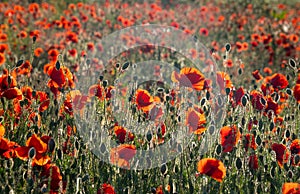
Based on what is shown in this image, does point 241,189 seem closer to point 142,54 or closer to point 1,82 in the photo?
point 1,82

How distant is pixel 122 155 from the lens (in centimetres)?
221

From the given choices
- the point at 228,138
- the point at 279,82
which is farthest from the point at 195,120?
the point at 279,82

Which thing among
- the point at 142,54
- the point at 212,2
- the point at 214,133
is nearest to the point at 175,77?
the point at 214,133

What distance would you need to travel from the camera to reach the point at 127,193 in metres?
1.97

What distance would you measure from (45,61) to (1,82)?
11.9ft

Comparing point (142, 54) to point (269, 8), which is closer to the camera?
point (142, 54)

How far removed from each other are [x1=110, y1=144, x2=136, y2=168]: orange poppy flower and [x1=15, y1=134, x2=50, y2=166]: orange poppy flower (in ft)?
1.05

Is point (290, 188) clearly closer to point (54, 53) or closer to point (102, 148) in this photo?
point (102, 148)

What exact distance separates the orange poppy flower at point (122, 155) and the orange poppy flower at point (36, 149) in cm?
32

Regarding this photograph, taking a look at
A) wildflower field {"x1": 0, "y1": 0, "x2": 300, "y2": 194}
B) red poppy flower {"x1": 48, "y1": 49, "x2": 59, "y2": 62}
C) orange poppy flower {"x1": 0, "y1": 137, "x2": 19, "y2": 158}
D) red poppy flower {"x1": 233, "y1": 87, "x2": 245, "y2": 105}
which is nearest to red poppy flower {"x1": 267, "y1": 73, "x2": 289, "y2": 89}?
wildflower field {"x1": 0, "y1": 0, "x2": 300, "y2": 194}

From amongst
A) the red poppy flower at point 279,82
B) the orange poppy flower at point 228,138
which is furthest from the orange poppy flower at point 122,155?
the red poppy flower at point 279,82

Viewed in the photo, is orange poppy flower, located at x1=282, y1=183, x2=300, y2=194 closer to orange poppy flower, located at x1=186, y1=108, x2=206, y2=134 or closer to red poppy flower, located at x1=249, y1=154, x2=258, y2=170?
red poppy flower, located at x1=249, y1=154, x2=258, y2=170

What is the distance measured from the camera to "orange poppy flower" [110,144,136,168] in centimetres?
216

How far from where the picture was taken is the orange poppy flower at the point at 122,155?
85.0 inches
